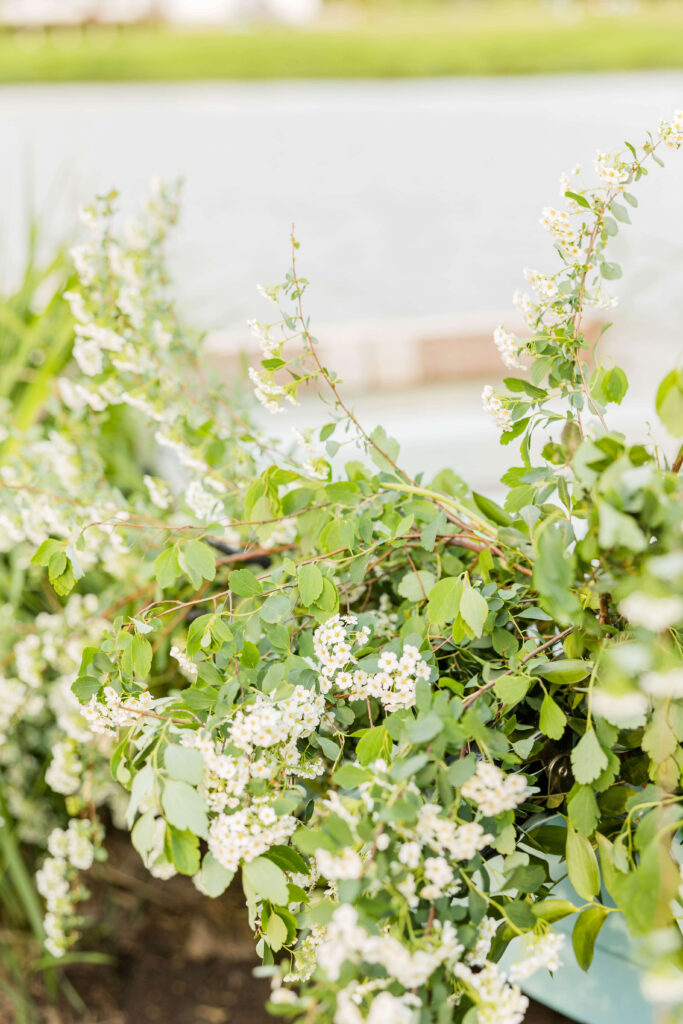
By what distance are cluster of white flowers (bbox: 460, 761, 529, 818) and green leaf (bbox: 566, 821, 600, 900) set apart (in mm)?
80

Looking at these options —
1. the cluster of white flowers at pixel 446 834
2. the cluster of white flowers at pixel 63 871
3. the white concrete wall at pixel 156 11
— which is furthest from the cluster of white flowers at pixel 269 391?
the white concrete wall at pixel 156 11

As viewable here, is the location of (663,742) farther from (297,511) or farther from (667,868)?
(297,511)

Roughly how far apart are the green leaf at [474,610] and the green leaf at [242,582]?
6.2 inches

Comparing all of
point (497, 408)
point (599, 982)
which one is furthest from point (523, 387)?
point (599, 982)

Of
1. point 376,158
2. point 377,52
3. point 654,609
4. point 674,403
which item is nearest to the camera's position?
point 654,609

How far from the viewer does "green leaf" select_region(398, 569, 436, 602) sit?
0.68 meters

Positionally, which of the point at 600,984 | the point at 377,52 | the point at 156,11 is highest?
the point at 156,11

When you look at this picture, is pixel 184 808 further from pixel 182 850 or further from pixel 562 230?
pixel 562 230

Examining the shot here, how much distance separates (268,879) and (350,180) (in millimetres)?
6329

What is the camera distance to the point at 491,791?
545mm

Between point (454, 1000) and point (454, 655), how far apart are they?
235mm

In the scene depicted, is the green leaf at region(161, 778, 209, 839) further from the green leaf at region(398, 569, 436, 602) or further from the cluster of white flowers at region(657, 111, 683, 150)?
the cluster of white flowers at region(657, 111, 683, 150)

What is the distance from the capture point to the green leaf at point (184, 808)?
0.55 m

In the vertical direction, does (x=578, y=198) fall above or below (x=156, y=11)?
below
